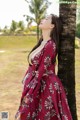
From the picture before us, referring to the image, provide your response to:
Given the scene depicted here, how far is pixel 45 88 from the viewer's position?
5.60 metres

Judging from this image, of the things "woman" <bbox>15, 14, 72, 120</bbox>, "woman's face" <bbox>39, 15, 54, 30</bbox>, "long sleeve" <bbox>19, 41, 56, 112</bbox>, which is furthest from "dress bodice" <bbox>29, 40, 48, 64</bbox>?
"woman's face" <bbox>39, 15, 54, 30</bbox>

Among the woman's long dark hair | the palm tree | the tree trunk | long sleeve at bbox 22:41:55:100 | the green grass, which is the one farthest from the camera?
the green grass

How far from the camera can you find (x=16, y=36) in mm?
55344

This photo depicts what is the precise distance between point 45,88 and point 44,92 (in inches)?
2.5

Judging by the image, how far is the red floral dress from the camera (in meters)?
5.58

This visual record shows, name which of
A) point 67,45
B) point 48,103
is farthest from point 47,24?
point 48,103

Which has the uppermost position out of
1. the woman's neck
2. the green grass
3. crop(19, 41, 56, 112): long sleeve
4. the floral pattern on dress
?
the woman's neck

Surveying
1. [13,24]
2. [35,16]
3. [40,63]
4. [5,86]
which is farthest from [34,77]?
[13,24]

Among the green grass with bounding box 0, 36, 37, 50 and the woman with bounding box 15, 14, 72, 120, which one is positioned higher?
the woman with bounding box 15, 14, 72, 120

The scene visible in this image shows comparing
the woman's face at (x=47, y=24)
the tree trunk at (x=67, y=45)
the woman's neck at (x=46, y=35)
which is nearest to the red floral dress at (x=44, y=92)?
the woman's neck at (x=46, y=35)

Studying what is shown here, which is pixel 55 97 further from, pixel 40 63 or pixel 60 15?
pixel 60 15

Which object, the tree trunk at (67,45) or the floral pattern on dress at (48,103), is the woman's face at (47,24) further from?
the floral pattern on dress at (48,103)

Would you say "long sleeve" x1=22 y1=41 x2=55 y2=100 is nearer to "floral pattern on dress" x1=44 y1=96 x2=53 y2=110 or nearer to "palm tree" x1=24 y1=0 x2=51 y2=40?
"floral pattern on dress" x1=44 y1=96 x2=53 y2=110

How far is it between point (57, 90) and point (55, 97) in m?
0.11
